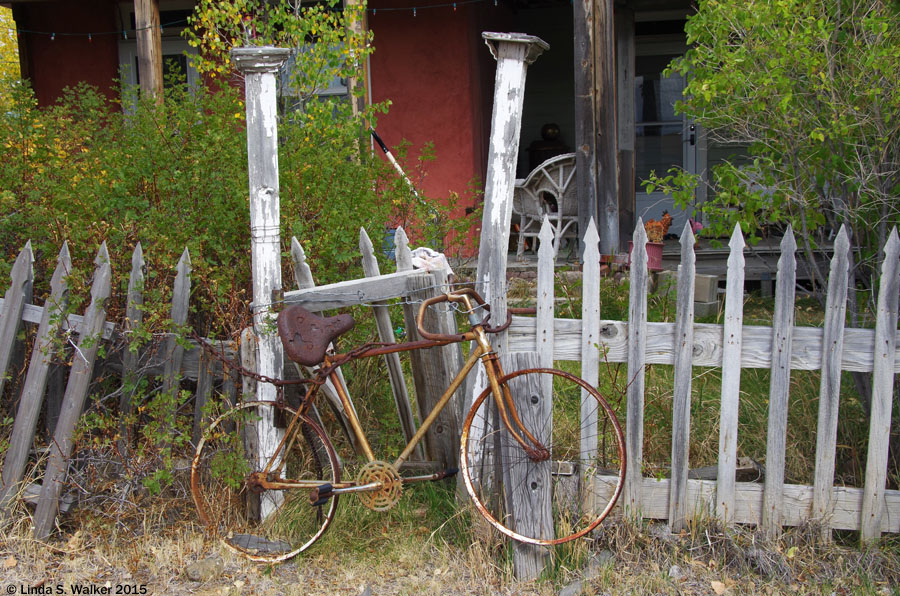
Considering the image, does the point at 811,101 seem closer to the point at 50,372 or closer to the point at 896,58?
the point at 896,58

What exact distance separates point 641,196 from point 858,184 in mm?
7274

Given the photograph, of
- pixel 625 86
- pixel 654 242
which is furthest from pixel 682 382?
pixel 625 86

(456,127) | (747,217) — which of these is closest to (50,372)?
(747,217)

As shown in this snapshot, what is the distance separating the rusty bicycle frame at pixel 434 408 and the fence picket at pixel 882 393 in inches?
49.6

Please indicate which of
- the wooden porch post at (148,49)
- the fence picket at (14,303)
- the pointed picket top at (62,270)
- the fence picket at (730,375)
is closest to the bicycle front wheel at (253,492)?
the pointed picket top at (62,270)

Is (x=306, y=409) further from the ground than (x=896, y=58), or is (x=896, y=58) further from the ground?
(x=896, y=58)

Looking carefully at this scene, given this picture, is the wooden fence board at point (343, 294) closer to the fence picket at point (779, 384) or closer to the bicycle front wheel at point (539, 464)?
the bicycle front wheel at point (539, 464)

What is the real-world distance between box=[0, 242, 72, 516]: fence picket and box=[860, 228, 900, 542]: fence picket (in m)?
3.27

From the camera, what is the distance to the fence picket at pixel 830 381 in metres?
3.02

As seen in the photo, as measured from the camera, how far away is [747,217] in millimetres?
3973

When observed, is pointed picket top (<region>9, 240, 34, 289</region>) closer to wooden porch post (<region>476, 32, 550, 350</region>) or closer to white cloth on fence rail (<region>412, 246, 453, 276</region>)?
white cloth on fence rail (<region>412, 246, 453, 276</region>)

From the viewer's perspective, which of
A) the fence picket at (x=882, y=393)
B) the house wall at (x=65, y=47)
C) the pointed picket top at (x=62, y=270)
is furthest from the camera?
the house wall at (x=65, y=47)

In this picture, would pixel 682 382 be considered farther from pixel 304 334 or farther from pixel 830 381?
pixel 304 334

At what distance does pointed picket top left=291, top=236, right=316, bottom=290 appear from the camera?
3.40 meters
